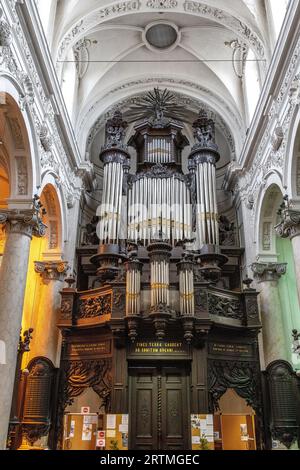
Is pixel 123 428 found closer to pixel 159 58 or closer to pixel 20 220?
pixel 20 220

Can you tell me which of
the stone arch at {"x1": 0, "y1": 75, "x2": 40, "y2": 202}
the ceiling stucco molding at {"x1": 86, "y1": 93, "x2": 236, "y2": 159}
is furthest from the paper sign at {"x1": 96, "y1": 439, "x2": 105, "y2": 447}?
the ceiling stucco molding at {"x1": 86, "y1": 93, "x2": 236, "y2": 159}

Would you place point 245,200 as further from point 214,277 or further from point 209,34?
point 209,34

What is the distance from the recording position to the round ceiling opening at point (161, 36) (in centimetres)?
1480

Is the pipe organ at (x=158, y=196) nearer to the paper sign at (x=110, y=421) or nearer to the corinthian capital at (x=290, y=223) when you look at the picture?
the corinthian capital at (x=290, y=223)

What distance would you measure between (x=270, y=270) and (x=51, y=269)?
5.88 meters

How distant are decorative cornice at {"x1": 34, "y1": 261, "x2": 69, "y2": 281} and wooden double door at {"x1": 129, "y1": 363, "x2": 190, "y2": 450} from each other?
11.1 ft

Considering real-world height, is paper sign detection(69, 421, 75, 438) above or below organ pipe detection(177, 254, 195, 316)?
below

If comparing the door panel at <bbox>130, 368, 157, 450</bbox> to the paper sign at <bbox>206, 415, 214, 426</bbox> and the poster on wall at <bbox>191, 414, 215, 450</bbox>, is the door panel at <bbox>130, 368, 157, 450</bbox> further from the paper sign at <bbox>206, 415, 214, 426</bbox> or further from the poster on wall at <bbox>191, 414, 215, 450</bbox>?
the paper sign at <bbox>206, 415, 214, 426</bbox>

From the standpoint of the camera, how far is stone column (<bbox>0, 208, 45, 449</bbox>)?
831 cm

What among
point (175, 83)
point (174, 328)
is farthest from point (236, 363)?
point (175, 83)

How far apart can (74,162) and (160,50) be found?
16.4ft

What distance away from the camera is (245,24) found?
40.4 ft

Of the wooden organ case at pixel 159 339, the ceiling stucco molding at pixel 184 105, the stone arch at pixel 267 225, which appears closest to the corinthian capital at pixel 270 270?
the stone arch at pixel 267 225

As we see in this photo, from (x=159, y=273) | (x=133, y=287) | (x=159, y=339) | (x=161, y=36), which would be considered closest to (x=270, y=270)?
(x=159, y=273)
